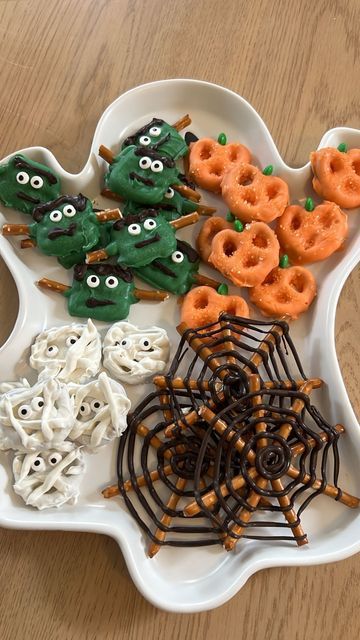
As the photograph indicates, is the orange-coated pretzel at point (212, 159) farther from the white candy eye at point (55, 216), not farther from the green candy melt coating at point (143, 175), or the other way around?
the white candy eye at point (55, 216)

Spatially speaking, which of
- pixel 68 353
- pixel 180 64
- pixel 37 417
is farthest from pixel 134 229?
pixel 180 64

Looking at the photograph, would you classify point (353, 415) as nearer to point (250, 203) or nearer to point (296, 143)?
point (250, 203)

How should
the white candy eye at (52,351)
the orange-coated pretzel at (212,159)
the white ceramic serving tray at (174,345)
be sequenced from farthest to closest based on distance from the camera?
the orange-coated pretzel at (212,159)
the white candy eye at (52,351)
the white ceramic serving tray at (174,345)

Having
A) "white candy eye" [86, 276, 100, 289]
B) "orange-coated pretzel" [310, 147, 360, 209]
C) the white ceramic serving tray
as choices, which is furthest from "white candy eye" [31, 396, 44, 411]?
"orange-coated pretzel" [310, 147, 360, 209]

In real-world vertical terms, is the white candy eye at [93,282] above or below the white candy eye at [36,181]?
below

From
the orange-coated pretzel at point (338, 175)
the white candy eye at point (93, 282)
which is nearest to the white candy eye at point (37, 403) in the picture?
the white candy eye at point (93, 282)

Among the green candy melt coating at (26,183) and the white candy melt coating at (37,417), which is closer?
the white candy melt coating at (37,417)
